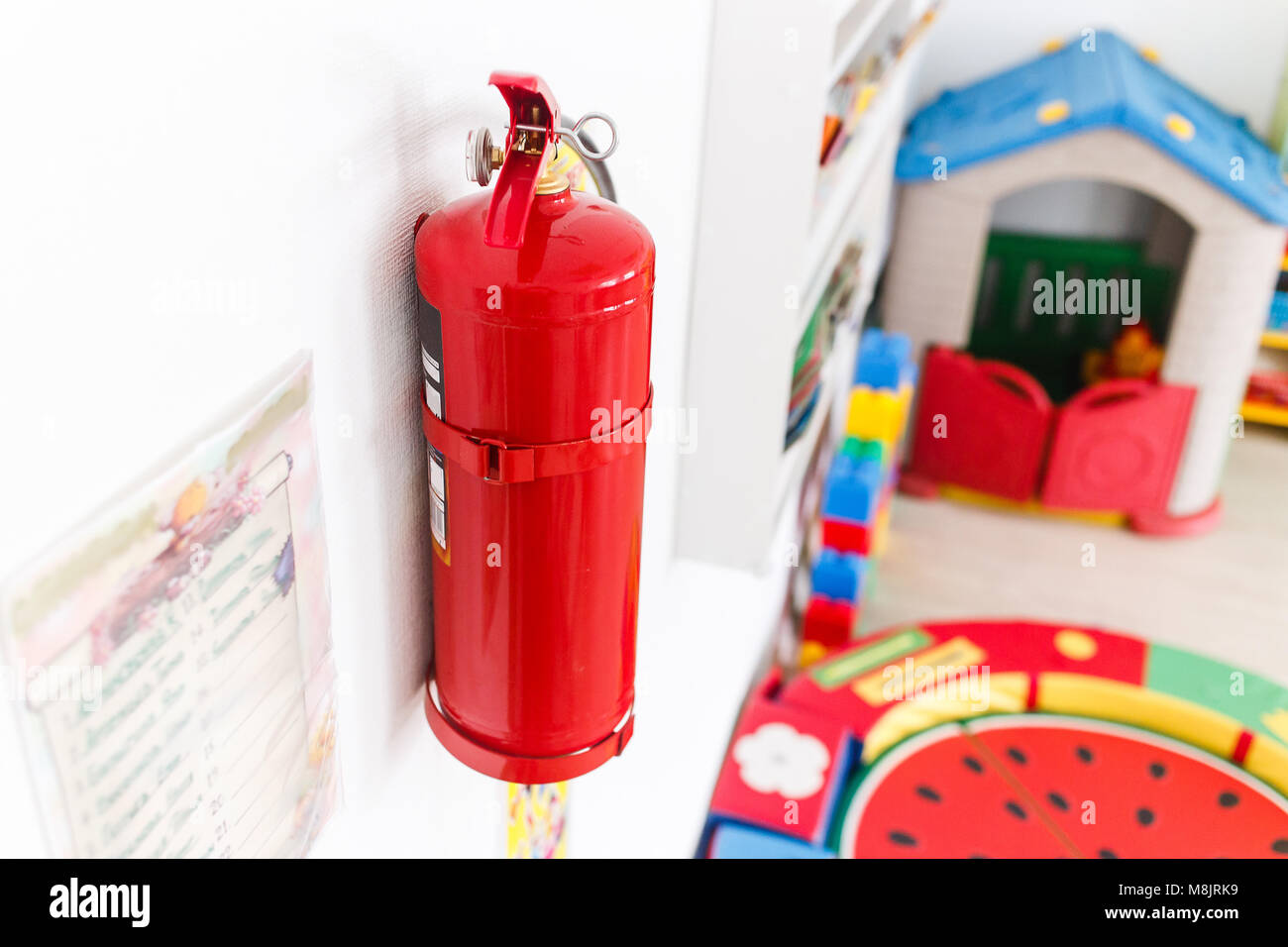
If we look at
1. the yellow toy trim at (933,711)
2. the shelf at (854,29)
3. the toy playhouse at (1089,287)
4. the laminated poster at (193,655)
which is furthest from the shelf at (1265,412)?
the laminated poster at (193,655)

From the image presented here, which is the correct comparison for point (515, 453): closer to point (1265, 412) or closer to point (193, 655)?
point (193, 655)

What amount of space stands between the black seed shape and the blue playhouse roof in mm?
1737

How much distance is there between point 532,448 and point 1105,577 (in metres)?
2.63

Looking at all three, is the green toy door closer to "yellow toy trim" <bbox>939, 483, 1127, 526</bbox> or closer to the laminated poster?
"yellow toy trim" <bbox>939, 483, 1127, 526</bbox>

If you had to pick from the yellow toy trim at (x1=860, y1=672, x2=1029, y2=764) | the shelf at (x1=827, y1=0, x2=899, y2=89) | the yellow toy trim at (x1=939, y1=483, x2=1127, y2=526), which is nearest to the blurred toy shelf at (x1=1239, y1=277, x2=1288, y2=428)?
the yellow toy trim at (x1=939, y1=483, x2=1127, y2=526)

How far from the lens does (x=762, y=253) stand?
52.2 inches

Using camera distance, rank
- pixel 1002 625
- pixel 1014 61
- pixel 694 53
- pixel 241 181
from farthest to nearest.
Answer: pixel 1014 61, pixel 1002 625, pixel 694 53, pixel 241 181

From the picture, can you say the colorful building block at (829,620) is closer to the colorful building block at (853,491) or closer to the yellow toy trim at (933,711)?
the colorful building block at (853,491)

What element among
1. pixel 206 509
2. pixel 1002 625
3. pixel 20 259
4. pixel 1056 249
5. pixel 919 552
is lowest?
pixel 919 552

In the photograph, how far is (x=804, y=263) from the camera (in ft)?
4.55

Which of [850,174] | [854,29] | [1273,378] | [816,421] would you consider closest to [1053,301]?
[1273,378]
